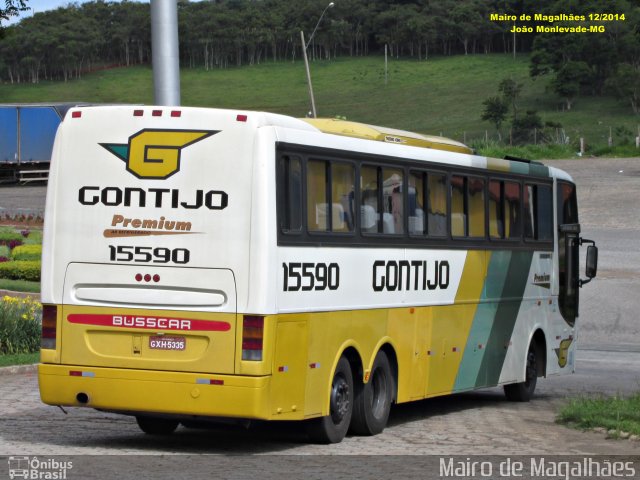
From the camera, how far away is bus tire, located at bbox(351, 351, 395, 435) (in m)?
13.0

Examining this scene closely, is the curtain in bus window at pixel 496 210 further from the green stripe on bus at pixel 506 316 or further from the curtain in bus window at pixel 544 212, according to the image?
the curtain in bus window at pixel 544 212

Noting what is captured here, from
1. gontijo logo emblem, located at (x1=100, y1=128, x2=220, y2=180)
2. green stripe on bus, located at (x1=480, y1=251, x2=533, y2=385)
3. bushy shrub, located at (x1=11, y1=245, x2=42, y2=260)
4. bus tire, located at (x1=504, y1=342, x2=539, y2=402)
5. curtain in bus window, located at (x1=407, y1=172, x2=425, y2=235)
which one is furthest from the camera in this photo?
bushy shrub, located at (x1=11, y1=245, x2=42, y2=260)

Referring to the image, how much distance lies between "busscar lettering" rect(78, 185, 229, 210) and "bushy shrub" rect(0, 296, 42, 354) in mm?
8209

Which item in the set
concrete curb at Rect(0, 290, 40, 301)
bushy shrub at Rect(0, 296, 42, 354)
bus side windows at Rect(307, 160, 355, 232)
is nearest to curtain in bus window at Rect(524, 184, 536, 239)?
bus side windows at Rect(307, 160, 355, 232)

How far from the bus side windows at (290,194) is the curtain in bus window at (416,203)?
2461 mm

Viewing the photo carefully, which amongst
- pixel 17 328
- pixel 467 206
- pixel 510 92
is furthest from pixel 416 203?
pixel 510 92

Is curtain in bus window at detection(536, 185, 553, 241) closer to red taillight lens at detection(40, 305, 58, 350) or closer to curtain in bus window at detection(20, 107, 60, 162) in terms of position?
red taillight lens at detection(40, 305, 58, 350)

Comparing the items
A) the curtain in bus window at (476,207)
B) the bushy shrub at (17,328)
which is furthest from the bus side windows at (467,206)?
the bushy shrub at (17,328)

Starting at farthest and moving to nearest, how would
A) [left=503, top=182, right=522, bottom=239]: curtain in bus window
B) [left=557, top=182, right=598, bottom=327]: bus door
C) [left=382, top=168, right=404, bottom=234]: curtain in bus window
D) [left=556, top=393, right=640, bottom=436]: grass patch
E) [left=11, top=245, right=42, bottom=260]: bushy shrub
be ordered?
[left=11, top=245, right=42, bottom=260]: bushy shrub, [left=557, top=182, right=598, bottom=327]: bus door, [left=503, top=182, right=522, bottom=239]: curtain in bus window, [left=382, top=168, right=404, bottom=234]: curtain in bus window, [left=556, top=393, right=640, bottom=436]: grass patch

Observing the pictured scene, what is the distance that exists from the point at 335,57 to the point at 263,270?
14581 cm

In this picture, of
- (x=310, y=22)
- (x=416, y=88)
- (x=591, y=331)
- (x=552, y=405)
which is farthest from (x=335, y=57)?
(x=552, y=405)

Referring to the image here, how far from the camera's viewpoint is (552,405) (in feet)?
57.3

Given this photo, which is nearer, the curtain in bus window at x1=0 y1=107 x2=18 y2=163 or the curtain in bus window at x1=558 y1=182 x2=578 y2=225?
the curtain in bus window at x1=558 y1=182 x2=578 y2=225

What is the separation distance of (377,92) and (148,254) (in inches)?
4514
